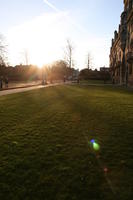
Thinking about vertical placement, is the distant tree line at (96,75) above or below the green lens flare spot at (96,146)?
above

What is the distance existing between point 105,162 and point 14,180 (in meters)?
1.76

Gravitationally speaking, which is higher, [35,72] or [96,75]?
[35,72]

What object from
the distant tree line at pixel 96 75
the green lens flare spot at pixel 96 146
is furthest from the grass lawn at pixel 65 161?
the distant tree line at pixel 96 75

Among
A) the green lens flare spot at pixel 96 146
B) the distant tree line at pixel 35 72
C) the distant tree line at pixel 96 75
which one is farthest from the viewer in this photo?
the distant tree line at pixel 35 72

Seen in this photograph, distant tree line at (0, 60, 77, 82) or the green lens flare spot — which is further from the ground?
distant tree line at (0, 60, 77, 82)

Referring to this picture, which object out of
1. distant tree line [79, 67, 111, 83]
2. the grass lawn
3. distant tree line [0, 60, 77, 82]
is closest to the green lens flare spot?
the grass lawn

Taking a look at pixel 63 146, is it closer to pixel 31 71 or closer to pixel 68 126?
pixel 68 126

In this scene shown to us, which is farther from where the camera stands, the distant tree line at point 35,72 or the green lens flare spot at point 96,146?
the distant tree line at point 35,72

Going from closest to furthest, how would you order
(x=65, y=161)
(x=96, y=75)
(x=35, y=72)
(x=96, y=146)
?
1. (x=65, y=161)
2. (x=96, y=146)
3. (x=96, y=75)
4. (x=35, y=72)

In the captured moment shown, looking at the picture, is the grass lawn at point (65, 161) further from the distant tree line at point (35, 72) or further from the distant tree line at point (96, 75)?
the distant tree line at point (35, 72)

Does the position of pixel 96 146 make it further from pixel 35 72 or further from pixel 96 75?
pixel 35 72

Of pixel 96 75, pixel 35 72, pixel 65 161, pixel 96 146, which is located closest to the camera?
pixel 65 161

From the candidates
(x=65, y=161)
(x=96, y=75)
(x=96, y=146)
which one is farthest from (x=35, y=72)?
(x=65, y=161)

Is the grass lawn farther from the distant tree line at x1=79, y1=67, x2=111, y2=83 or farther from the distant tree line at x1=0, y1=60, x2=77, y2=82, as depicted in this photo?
the distant tree line at x1=0, y1=60, x2=77, y2=82
